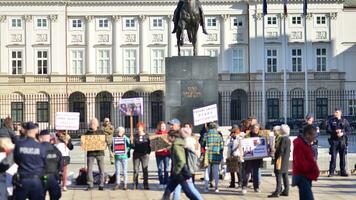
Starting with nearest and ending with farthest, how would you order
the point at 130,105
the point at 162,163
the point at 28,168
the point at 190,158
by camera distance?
the point at 28,168
the point at 190,158
the point at 162,163
the point at 130,105

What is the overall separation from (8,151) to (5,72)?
5631 cm

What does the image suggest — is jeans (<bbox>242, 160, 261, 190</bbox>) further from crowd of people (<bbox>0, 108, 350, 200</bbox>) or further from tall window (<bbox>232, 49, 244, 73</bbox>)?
tall window (<bbox>232, 49, 244, 73</bbox>)

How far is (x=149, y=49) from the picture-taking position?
6756 cm

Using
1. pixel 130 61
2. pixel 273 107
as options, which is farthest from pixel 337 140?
pixel 130 61

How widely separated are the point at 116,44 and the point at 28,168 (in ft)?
188

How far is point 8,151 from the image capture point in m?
11.2

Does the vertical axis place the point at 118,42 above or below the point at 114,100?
above

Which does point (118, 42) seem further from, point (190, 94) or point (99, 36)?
point (190, 94)

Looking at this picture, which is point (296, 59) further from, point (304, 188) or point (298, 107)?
point (304, 188)

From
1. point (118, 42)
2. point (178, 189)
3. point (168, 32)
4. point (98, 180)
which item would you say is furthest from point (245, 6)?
point (178, 189)

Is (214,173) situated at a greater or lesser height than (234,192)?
greater

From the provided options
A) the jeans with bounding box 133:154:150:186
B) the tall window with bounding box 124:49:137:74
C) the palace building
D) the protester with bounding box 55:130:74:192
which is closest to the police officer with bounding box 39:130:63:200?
the protester with bounding box 55:130:74:192

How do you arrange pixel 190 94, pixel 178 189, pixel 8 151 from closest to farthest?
pixel 8 151, pixel 178 189, pixel 190 94

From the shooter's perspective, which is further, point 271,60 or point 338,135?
point 271,60
